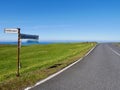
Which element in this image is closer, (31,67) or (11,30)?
(11,30)

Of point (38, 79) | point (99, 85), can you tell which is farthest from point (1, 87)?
point (99, 85)

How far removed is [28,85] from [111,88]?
281 centimetres

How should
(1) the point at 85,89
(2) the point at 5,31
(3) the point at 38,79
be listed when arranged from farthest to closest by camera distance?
(2) the point at 5,31 → (3) the point at 38,79 → (1) the point at 85,89

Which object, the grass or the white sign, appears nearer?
the grass

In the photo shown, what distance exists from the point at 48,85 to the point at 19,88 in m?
1.07

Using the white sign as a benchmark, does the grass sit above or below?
below

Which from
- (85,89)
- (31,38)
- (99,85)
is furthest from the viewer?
(31,38)

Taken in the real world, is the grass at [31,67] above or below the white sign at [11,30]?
below

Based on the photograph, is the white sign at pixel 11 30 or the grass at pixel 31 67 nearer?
the grass at pixel 31 67

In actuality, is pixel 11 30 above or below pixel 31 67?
above

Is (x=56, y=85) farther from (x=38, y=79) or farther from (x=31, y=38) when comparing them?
(x=31, y=38)

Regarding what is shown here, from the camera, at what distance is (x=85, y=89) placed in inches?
324

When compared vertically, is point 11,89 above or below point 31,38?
below

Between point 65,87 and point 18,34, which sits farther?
point 18,34
